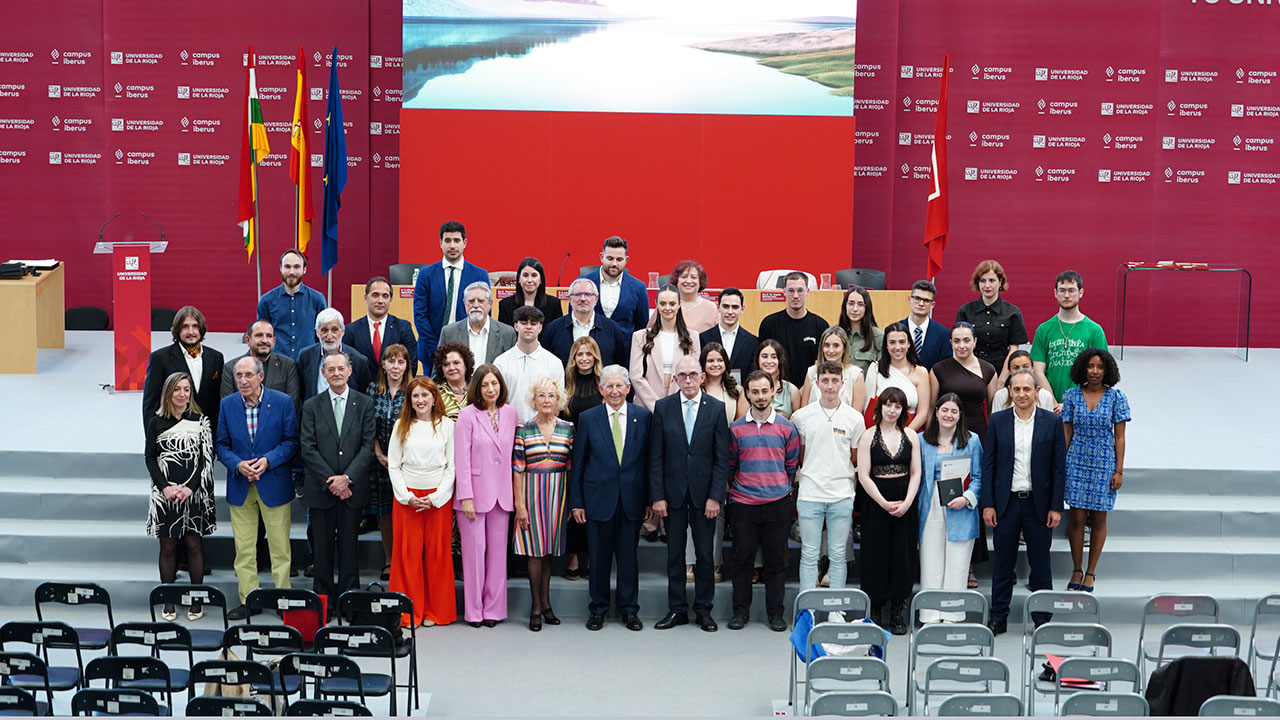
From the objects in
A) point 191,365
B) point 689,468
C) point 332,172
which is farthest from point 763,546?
point 332,172

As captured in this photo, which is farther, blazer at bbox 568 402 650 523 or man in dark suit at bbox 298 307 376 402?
man in dark suit at bbox 298 307 376 402

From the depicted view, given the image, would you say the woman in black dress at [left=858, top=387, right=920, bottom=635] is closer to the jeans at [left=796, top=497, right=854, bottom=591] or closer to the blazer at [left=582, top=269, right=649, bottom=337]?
the jeans at [left=796, top=497, right=854, bottom=591]

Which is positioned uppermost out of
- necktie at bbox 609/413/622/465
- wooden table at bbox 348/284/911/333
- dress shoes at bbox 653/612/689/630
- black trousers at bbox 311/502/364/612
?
Result: wooden table at bbox 348/284/911/333

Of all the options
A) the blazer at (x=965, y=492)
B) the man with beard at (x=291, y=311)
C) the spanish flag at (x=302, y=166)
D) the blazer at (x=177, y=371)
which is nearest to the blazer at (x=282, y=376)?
the blazer at (x=177, y=371)

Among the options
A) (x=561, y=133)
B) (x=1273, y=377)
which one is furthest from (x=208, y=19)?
(x=1273, y=377)

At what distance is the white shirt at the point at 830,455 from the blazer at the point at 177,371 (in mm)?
3726

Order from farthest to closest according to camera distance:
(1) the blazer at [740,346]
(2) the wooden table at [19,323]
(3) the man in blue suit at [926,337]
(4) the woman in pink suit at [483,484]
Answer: (2) the wooden table at [19,323] < (3) the man in blue suit at [926,337] < (1) the blazer at [740,346] < (4) the woman in pink suit at [483,484]

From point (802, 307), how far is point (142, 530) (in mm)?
4690

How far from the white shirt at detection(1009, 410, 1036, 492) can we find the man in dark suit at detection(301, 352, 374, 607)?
155 inches

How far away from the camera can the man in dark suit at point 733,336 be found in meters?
8.64

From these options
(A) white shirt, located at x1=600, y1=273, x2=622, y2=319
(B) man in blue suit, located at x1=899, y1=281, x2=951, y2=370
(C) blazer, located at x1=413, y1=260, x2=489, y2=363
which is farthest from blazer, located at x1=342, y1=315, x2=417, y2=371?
(B) man in blue suit, located at x1=899, y1=281, x2=951, y2=370

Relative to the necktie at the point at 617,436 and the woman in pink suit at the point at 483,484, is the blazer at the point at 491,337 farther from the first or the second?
the necktie at the point at 617,436

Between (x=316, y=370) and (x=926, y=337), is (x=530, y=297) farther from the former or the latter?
(x=926, y=337)

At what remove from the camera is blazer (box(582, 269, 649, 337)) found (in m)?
9.28
